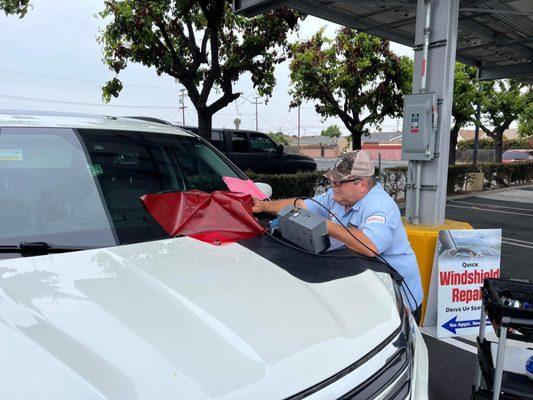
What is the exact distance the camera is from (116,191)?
2.36 meters

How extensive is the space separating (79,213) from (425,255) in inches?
123

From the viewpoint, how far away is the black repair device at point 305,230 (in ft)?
7.65

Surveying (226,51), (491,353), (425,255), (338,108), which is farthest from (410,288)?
(338,108)

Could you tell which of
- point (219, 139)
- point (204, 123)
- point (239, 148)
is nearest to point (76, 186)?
point (204, 123)

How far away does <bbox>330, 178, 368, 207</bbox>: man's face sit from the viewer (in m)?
2.80

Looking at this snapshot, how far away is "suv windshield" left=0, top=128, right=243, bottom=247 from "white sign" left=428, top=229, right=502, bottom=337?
2507 mm

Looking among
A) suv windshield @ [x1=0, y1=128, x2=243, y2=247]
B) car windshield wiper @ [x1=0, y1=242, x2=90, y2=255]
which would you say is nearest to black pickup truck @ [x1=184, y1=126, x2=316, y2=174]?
suv windshield @ [x1=0, y1=128, x2=243, y2=247]

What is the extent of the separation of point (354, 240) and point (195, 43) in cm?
740

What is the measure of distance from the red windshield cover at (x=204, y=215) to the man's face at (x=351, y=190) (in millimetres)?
635

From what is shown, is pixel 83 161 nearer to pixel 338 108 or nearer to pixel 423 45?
pixel 423 45

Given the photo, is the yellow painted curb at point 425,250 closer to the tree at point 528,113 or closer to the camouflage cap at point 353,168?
the camouflage cap at point 353,168

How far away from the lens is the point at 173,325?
141 cm

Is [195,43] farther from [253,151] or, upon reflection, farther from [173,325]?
[173,325]

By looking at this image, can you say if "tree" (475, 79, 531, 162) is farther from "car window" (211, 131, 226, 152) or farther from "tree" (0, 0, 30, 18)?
"tree" (0, 0, 30, 18)
